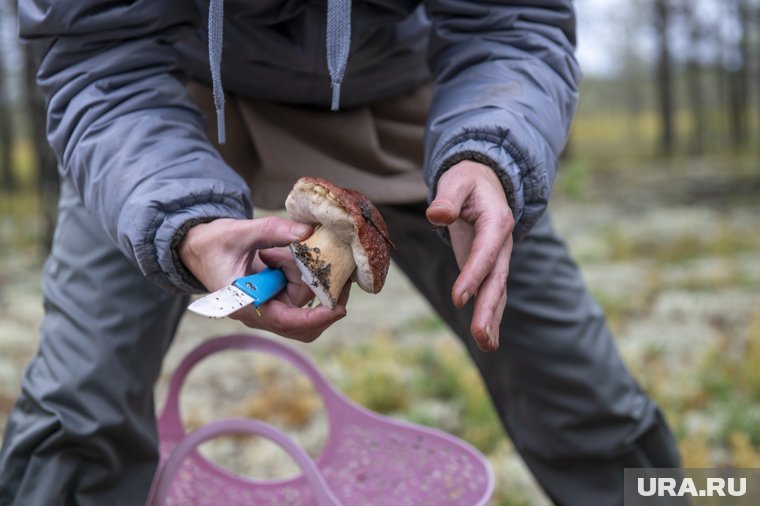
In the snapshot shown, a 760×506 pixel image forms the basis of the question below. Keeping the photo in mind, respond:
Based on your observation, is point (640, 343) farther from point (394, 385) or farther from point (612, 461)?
point (612, 461)

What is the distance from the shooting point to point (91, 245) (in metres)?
1.42

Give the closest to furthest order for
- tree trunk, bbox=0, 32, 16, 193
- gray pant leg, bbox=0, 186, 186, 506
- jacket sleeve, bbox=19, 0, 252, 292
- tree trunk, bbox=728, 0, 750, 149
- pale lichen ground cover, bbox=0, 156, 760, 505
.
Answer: jacket sleeve, bbox=19, 0, 252, 292 < gray pant leg, bbox=0, 186, 186, 506 < pale lichen ground cover, bbox=0, 156, 760, 505 < tree trunk, bbox=0, 32, 16, 193 < tree trunk, bbox=728, 0, 750, 149

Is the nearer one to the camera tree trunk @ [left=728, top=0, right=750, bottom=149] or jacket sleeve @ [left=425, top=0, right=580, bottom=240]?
jacket sleeve @ [left=425, top=0, right=580, bottom=240]

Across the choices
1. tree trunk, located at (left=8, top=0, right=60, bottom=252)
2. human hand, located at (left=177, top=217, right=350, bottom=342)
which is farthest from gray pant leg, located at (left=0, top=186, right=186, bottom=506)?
tree trunk, located at (left=8, top=0, right=60, bottom=252)

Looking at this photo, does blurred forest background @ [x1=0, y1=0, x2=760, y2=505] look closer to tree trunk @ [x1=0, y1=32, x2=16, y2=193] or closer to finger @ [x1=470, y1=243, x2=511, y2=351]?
finger @ [x1=470, y1=243, x2=511, y2=351]

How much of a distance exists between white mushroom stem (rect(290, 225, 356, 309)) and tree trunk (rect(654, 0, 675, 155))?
46.4ft

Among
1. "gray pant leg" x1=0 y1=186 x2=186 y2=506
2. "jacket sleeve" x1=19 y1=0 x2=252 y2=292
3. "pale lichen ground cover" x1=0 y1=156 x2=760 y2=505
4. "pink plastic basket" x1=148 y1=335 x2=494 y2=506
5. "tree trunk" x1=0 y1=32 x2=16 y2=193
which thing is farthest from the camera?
"tree trunk" x1=0 y1=32 x2=16 y2=193

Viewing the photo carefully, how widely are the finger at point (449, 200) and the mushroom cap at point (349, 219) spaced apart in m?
0.07

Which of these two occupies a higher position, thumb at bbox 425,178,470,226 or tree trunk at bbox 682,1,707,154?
thumb at bbox 425,178,470,226

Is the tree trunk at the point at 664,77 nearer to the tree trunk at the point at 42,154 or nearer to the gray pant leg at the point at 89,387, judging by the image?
the tree trunk at the point at 42,154

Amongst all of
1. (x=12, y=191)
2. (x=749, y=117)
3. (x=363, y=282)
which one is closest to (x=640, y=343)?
(x=363, y=282)

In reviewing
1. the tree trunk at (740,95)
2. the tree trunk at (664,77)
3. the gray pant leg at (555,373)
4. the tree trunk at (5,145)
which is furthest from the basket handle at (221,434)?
the tree trunk at (740,95)

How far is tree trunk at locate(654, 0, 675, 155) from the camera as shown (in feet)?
45.7

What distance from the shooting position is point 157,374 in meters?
1.46
